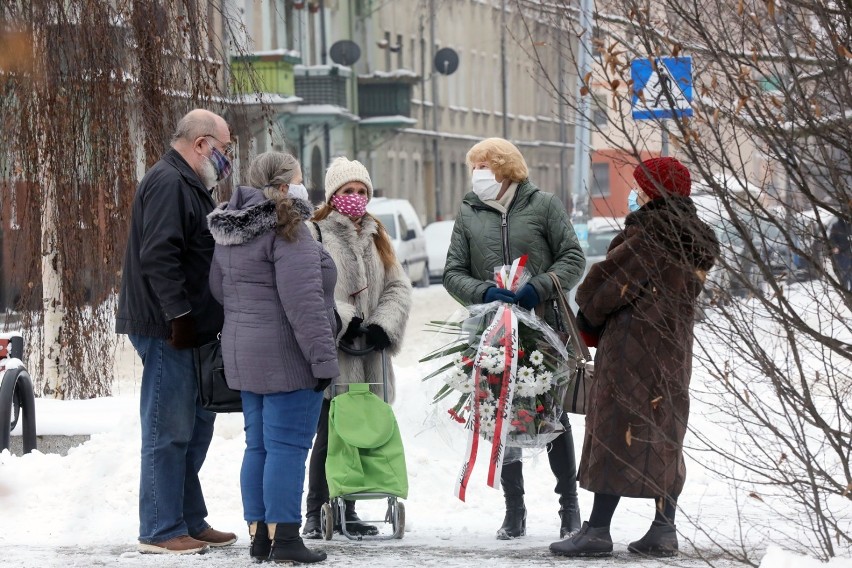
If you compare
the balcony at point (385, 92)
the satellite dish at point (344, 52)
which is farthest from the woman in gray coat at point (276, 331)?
the balcony at point (385, 92)

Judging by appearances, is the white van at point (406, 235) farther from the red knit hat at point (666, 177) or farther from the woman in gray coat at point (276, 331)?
the red knit hat at point (666, 177)

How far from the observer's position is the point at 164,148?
11.2 meters

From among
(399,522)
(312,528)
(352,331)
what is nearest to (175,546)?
(312,528)

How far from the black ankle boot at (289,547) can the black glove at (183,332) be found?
858 mm

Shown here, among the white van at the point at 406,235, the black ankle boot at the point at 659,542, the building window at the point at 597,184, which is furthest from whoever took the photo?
the white van at the point at 406,235

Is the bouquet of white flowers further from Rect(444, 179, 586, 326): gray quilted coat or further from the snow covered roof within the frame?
the snow covered roof

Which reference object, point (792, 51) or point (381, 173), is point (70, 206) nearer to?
point (792, 51)

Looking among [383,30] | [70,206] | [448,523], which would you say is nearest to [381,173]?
[383,30]

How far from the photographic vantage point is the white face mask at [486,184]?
25.0ft

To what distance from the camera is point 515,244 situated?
7637 millimetres

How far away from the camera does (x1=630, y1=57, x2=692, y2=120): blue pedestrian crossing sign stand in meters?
4.89

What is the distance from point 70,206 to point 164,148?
821 mm

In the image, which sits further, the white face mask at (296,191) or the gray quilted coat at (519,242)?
the gray quilted coat at (519,242)

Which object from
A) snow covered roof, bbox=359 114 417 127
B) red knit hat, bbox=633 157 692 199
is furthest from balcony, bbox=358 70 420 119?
red knit hat, bbox=633 157 692 199
